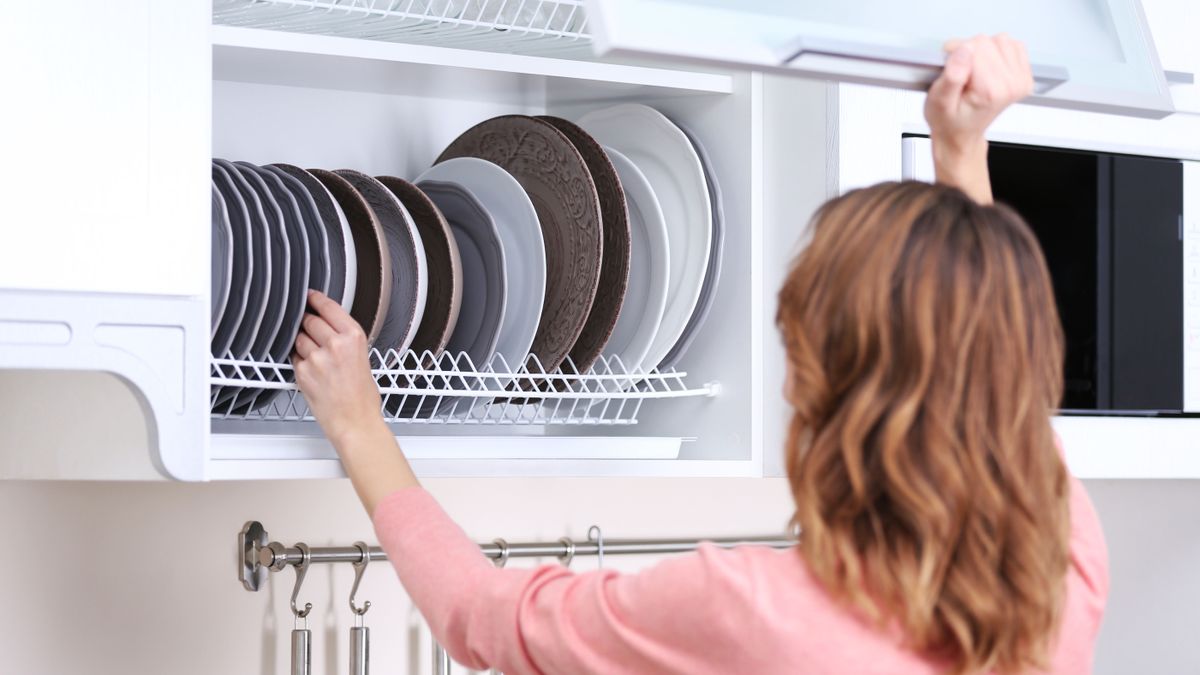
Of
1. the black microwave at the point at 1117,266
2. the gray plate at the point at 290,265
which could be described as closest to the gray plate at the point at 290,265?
the gray plate at the point at 290,265

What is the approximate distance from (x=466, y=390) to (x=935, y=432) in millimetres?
512

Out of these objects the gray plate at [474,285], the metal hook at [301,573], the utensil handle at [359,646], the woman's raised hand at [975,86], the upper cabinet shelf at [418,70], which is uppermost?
the upper cabinet shelf at [418,70]

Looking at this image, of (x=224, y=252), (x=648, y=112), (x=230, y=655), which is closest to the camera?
(x=224, y=252)

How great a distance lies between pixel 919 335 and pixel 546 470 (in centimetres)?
48

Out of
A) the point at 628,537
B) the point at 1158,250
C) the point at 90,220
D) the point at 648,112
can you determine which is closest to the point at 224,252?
the point at 90,220

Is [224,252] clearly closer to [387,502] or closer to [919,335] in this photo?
[387,502]

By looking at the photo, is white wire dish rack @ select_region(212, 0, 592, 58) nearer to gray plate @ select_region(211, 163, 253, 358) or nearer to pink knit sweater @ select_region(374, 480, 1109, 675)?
gray plate @ select_region(211, 163, 253, 358)

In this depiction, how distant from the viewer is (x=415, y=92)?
135 cm

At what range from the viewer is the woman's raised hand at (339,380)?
103 centimetres

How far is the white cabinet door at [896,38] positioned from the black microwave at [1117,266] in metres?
0.37

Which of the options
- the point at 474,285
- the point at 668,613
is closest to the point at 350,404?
the point at 474,285

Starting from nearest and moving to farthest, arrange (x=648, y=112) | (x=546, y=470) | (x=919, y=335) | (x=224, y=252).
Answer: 1. (x=919, y=335)
2. (x=224, y=252)
3. (x=546, y=470)
4. (x=648, y=112)

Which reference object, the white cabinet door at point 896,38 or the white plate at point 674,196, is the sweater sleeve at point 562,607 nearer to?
the white cabinet door at point 896,38

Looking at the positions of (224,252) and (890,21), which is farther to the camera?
(224,252)
